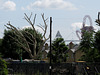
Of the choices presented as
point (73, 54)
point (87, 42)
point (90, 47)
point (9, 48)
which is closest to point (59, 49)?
point (87, 42)

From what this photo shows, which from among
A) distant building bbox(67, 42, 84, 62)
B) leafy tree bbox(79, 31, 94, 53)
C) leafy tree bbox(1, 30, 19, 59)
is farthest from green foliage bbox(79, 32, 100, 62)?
distant building bbox(67, 42, 84, 62)

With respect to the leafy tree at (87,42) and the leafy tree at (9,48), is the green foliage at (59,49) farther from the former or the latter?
the leafy tree at (9,48)

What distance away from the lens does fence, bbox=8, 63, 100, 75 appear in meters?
27.5

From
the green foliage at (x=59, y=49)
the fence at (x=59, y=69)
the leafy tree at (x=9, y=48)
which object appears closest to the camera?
the fence at (x=59, y=69)

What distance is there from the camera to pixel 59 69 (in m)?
29.2

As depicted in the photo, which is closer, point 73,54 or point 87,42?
point 87,42

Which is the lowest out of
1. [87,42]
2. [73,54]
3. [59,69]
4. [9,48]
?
[59,69]

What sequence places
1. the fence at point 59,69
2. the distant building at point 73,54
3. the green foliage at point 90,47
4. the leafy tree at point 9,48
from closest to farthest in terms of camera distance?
the fence at point 59,69
the green foliage at point 90,47
the leafy tree at point 9,48
the distant building at point 73,54

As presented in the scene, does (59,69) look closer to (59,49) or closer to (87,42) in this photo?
(87,42)

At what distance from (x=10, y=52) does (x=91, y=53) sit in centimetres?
3311

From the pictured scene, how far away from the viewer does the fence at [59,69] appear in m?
27.5

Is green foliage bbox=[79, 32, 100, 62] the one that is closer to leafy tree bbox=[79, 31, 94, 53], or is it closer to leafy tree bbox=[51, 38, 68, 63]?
leafy tree bbox=[79, 31, 94, 53]

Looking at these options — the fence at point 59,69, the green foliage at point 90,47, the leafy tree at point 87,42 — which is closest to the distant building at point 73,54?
the leafy tree at point 87,42

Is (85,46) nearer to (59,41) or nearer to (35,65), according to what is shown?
(59,41)
